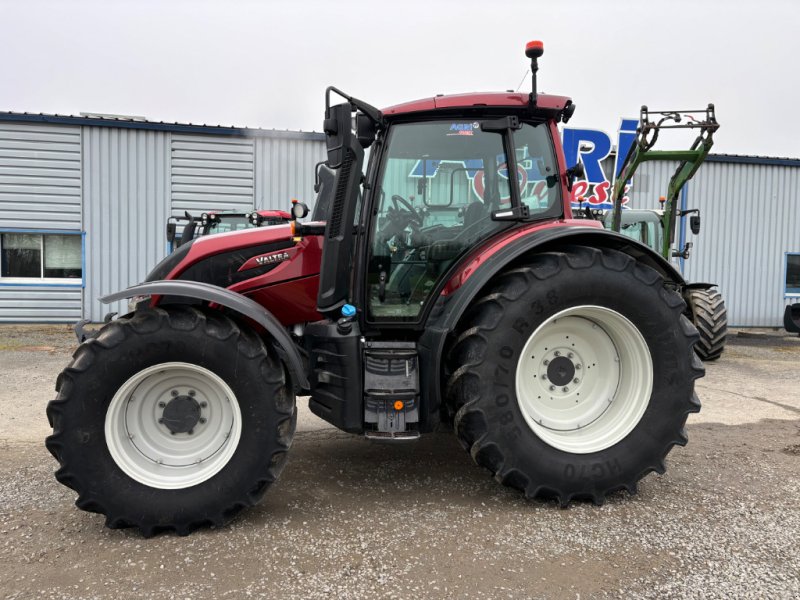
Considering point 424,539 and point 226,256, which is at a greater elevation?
point 226,256

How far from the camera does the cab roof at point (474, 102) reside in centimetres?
313

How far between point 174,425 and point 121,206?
1064cm

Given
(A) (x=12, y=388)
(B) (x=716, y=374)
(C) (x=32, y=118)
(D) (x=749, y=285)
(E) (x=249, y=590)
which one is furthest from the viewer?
(D) (x=749, y=285)

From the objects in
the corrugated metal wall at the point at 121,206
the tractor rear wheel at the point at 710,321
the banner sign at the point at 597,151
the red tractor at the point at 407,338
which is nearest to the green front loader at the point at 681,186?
the tractor rear wheel at the point at 710,321

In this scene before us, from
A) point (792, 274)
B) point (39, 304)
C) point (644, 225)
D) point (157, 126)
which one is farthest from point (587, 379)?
point (792, 274)

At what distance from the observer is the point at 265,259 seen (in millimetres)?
3307

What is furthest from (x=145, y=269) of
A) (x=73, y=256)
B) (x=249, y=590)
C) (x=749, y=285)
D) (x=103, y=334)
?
(x=749, y=285)

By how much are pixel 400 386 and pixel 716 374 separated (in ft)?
21.0

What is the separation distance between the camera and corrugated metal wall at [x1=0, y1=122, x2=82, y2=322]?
1163 cm

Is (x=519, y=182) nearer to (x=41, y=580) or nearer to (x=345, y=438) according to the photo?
(x=345, y=438)

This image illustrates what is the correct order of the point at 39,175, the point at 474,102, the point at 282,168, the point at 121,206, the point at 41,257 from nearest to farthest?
the point at 474,102 → the point at 39,175 → the point at 41,257 → the point at 121,206 → the point at 282,168

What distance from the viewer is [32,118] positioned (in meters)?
11.6

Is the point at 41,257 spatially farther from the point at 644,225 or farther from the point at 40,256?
the point at 644,225

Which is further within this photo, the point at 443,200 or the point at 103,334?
the point at 443,200
